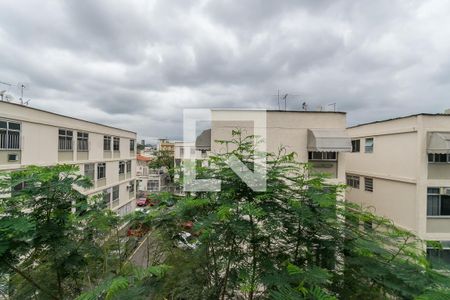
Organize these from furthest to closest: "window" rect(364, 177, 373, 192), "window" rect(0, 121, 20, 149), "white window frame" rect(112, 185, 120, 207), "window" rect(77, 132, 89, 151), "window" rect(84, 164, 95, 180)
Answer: "white window frame" rect(112, 185, 120, 207), "window" rect(84, 164, 95, 180), "window" rect(77, 132, 89, 151), "window" rect(364, 177, 373, 192), "window" rect(0, 121, 20, 149)

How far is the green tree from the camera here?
5.73ft

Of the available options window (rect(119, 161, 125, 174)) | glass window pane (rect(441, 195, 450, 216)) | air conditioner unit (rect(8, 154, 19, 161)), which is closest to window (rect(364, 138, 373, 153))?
glass window pane (rect(441, 195, 450, 216))

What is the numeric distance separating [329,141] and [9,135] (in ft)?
44.7

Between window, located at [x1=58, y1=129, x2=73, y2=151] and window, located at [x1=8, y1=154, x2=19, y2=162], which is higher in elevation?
window, located at [x1=58, y1=129, x2=73, y2=151]

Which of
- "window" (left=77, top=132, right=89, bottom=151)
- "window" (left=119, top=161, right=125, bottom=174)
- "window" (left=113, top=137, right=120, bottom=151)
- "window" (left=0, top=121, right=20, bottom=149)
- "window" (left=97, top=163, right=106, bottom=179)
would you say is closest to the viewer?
"window" (left=0, top=121, right=20, bottom=149)

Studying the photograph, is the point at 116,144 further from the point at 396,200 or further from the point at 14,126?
the point at 396,200

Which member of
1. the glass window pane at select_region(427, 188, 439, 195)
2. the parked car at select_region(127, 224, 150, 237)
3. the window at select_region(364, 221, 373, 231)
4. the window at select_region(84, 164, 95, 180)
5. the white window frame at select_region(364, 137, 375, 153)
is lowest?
the glass window pane at select_region(427, 188, 439, 195)

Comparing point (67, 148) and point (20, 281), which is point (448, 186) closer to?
point (20, 281)

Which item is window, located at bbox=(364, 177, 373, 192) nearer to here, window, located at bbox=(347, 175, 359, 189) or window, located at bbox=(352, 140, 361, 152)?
window, located at bbox=(347, 175, 359, 189)

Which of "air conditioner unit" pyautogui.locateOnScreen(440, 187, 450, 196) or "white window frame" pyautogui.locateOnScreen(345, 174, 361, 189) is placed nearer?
"air conditioner unit" pyautogui.locateOnScreen(440, 187, 450, 196)

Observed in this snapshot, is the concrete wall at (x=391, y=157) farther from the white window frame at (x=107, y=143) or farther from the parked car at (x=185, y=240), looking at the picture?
the white window frame at (x=107, y=143)

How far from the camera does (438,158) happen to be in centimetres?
1102

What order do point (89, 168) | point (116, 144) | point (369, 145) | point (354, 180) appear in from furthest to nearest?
point (116, 144) → point (89, 168) → point (354, 180) → point (369, 145)

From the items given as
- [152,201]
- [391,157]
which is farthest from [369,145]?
[152,201]
